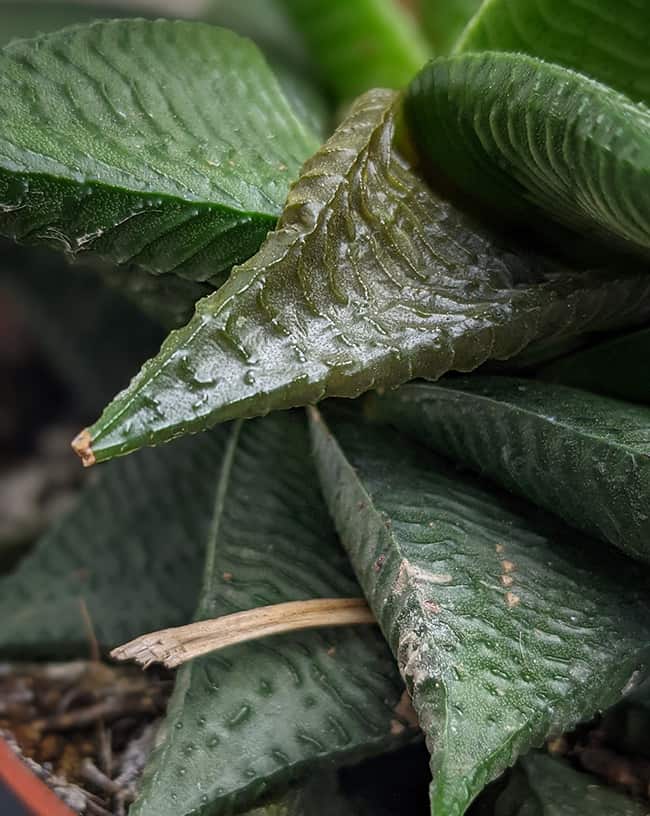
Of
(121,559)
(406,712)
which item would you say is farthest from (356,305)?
(121,559)

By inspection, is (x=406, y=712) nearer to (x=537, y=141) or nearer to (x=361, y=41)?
(x=537, y=141)

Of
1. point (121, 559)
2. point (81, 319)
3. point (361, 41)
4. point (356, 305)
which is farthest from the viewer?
point (81, 319)

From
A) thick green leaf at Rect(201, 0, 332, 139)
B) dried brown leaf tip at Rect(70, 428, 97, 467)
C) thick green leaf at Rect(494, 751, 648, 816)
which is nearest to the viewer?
dried brown leaf tip at Rect(70, 428, 97, 467)

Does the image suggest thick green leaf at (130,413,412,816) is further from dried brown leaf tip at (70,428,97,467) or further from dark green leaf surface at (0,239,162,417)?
dark green leaf surface at (0,239,162,417)

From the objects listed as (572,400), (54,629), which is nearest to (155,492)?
(54,629)

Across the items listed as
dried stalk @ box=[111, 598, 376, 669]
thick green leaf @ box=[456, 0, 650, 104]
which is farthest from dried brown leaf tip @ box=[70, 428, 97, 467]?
thick green leaf @ box=[456, 0, 650, 104]

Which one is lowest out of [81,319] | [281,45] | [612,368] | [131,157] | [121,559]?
[121,559]
